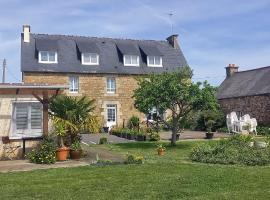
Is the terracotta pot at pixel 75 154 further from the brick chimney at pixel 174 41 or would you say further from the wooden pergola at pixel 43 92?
the brick chimney at pixel 174 41

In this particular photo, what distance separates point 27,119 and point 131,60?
72.6 ft

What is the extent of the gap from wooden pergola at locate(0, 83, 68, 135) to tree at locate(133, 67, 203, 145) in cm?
558

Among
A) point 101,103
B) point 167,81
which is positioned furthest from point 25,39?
point 167,81

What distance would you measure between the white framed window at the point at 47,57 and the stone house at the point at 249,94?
49.9 ft

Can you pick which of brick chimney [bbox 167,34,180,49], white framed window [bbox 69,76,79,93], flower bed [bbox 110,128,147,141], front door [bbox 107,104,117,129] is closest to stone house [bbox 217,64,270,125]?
brick chimney [bbox 167,34,180,49]

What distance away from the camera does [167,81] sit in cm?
2077

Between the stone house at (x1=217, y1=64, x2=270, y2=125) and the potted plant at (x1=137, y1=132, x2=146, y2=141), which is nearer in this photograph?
the potted plant at (x1=137, y1=132, x2=146, y2=141)

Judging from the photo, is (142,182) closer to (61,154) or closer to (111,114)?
(61,154)

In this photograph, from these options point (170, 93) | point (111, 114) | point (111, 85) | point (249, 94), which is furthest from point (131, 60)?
point (170, 93)

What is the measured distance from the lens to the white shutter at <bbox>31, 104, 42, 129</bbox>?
55.6 ft

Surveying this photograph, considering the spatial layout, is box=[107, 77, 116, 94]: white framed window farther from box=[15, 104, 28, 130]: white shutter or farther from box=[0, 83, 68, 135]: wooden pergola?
box=[0, 83, 68, 135]: wooden pergola

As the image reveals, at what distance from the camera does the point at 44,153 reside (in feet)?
47.9

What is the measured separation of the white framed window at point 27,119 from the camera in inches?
659

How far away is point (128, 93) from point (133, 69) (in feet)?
7.29
